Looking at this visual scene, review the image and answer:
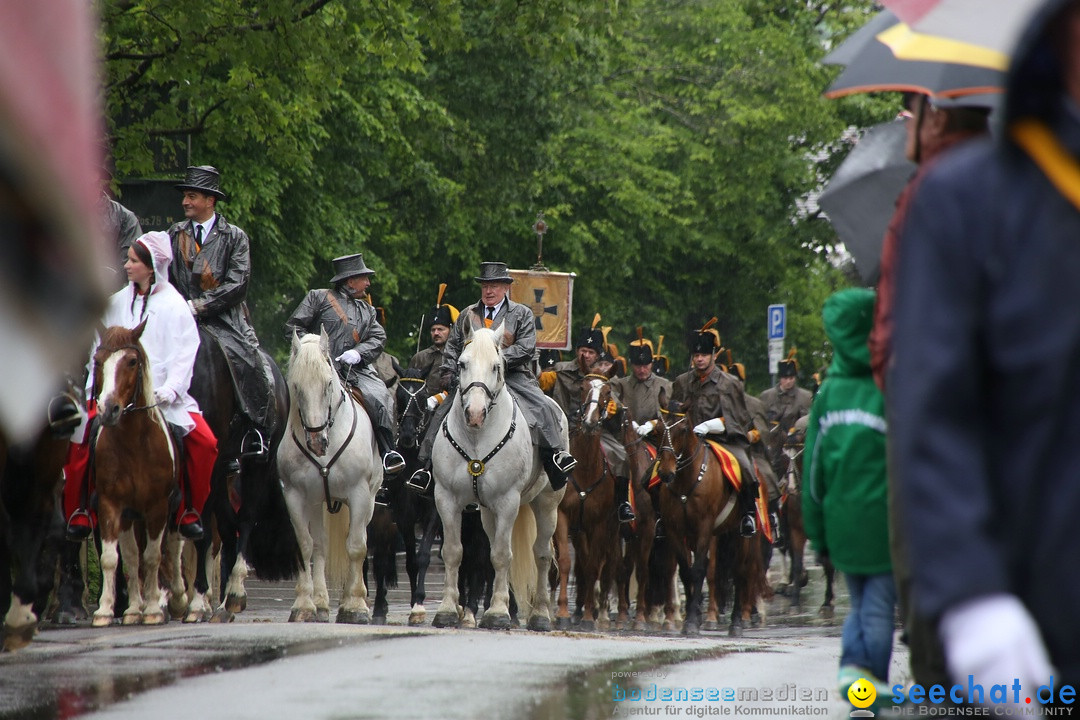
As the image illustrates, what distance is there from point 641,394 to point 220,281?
818 cm

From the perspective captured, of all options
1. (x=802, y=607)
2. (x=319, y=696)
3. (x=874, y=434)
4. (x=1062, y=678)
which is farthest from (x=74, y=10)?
(x=802, y=607)

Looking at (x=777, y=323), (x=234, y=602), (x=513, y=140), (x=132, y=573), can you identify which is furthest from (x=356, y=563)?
(x=513, y=140)

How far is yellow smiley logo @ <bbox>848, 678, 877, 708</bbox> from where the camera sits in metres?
6.58

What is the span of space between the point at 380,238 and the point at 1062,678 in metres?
27.3

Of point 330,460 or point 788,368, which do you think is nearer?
point 330,460

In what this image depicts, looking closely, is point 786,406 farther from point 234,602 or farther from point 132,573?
point 132,573

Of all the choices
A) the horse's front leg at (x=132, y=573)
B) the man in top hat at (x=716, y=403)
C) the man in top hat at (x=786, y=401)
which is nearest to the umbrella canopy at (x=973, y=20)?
the horse's front leg at (x=132, y=573)

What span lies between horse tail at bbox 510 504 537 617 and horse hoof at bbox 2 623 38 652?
5.91 meters

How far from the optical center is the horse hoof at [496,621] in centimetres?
1471

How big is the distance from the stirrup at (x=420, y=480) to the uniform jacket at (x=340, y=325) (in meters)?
1.12

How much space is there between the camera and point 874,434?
686cm

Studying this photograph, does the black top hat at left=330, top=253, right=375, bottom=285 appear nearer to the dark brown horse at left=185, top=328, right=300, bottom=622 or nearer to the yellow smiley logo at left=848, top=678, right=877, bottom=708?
the dark brown horse at left=185, top=328, right=300, bottom=622

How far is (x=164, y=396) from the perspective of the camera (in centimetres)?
1272

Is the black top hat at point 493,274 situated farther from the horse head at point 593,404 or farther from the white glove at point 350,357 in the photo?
the horse head at point 593,404
